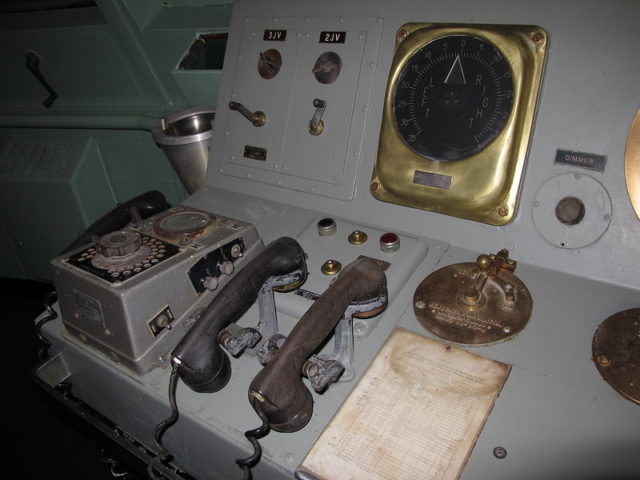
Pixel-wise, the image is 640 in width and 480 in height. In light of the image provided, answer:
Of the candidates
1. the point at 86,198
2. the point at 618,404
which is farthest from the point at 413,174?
the point at 86,198

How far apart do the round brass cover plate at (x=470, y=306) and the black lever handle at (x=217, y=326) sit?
12.9 inches

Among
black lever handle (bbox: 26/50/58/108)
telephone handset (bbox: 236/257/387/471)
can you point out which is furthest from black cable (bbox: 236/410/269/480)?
black lever handle (bbox: 26/50/58/108)

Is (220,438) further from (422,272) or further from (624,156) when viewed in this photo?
(624,156)

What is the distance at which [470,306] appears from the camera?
98 cm

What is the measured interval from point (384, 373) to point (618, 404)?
40 centimetres

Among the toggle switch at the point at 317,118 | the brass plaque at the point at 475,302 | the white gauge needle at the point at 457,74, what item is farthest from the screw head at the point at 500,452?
the toggle switch at the point at 317,118

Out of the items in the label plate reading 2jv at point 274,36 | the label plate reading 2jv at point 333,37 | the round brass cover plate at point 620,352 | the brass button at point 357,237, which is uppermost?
the label plate reading 2jv at point 333,37

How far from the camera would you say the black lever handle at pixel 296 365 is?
0.74 metres

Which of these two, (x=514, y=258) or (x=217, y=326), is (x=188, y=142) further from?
(x=514, y=258)

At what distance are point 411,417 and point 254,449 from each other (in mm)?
282

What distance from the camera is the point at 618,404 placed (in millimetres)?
783

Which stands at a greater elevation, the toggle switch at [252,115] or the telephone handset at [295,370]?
the toggle switch at [252,115]

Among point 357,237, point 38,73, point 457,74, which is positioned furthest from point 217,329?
point 38,73

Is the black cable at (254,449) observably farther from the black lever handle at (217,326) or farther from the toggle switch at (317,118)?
the toggle switch at (317,118)
